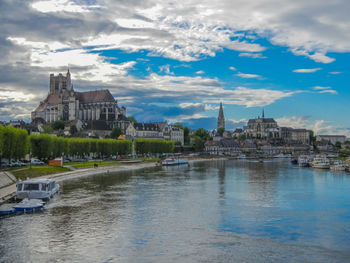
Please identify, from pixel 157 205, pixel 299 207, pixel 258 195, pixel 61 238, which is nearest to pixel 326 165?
pixel 258 195

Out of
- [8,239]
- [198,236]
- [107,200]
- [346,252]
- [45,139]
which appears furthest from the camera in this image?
[45,139]

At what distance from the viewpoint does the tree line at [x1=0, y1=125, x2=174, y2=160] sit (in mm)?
66812

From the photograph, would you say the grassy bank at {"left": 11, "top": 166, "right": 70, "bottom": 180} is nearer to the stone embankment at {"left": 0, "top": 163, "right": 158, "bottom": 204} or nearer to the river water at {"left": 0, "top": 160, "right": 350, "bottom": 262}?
the stone embankment at {"left": 0, "top": 163, "right": 158, "bottom": 204}

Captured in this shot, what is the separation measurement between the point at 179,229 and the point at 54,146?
64.2 m

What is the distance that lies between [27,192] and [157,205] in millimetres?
14412

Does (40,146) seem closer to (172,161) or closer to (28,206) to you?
(28,206)

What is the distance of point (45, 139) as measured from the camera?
84312mm

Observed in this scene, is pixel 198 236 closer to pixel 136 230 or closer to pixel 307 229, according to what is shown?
pixel 136 230

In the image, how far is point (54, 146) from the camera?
89.6 m

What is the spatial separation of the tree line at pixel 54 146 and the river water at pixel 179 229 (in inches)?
868

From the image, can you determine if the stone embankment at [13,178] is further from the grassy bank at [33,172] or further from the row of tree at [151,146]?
the row of tree at [151,146]

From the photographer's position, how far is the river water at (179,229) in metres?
25.5

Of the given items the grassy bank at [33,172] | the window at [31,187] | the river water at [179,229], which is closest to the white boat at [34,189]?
the window at [31,187]

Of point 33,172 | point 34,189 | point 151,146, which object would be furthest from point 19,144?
point 151,146
